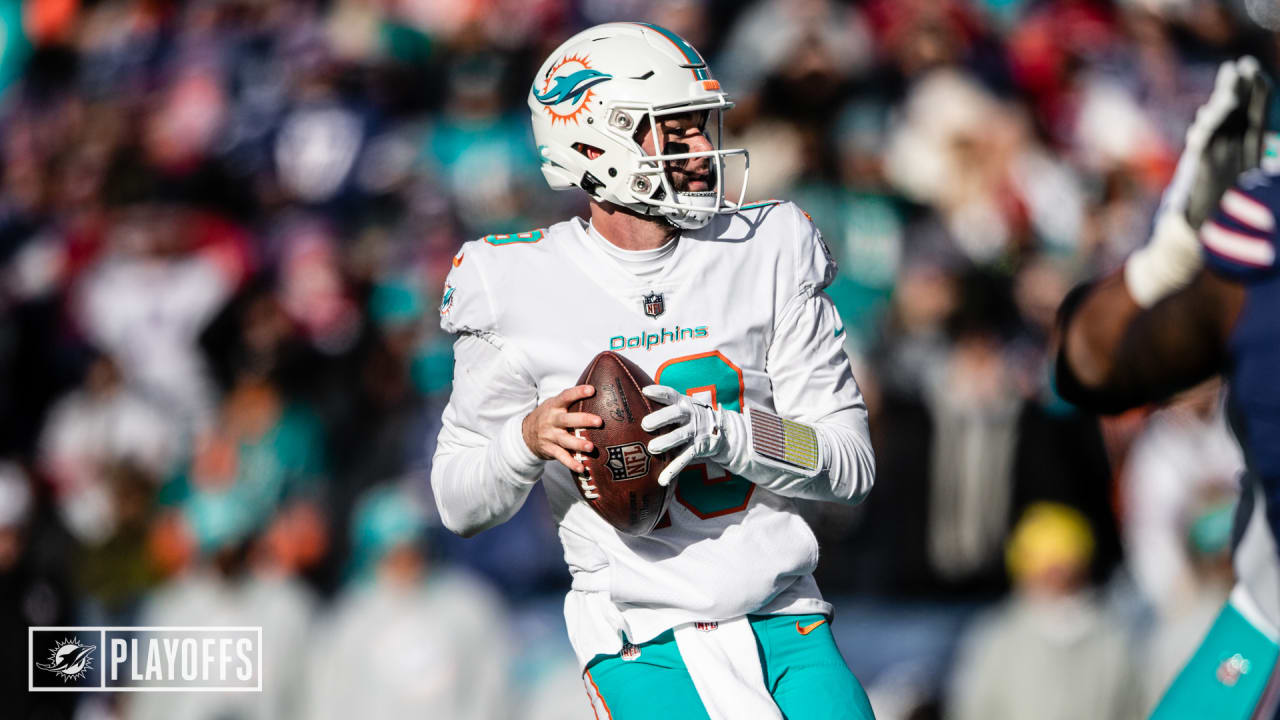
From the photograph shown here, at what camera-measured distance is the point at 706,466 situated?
2.88 m

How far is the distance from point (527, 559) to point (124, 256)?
304 cm

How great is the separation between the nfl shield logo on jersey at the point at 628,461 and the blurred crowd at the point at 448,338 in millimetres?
3029

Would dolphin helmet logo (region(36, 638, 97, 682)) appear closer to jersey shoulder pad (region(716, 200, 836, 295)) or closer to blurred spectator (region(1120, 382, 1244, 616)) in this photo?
jersey shoulder pad (region(716, 200, 836, 295))

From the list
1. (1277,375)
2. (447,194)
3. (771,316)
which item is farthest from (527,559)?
(1277,375)

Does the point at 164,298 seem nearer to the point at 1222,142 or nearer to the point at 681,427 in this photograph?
the point at 681,427

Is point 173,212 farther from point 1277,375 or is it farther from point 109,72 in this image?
point 1277,375

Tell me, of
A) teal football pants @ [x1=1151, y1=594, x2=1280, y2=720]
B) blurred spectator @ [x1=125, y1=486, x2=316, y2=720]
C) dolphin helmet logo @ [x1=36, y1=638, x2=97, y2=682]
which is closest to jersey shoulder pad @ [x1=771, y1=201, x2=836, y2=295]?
teal football pants @ [x1=1151, y1=594, x2=1280, y2=720]

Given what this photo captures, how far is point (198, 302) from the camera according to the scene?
7.02 m

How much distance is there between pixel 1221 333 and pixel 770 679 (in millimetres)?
1162

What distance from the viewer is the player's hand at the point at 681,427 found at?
8.54 feet

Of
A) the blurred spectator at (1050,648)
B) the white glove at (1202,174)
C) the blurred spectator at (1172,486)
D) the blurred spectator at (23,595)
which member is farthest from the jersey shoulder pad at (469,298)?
the blurred spectator at (1172,486)

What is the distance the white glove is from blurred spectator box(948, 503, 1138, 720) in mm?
3313

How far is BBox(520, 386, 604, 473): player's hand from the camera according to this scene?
2646 millimetres

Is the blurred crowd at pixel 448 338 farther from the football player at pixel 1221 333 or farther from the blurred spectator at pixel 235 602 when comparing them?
the football player at pixel 1221 333
